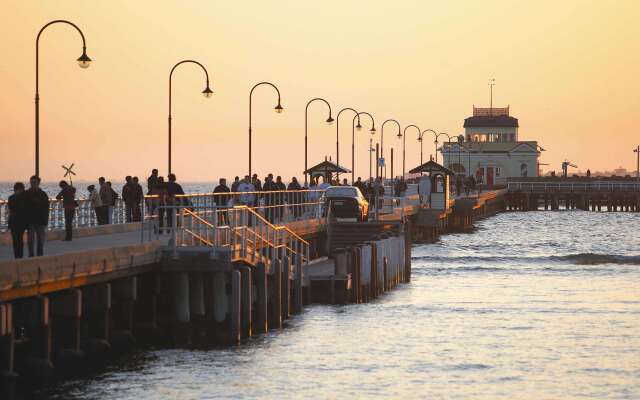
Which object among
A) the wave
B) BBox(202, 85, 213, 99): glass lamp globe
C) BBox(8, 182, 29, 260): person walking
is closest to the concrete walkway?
BBox(8, 182, 29, 260): person walking

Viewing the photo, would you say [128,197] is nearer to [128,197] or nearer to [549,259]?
[128,197]

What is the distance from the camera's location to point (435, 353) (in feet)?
109

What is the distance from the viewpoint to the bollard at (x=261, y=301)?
34156 mm

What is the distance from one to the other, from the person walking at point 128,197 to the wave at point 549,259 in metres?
25.7

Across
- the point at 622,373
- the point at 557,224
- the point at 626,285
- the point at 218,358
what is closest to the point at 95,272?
the point at 218,358

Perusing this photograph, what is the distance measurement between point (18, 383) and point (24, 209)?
15.6 ft

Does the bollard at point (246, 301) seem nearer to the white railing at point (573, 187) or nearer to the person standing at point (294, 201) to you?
the person standing at point (294, 201)

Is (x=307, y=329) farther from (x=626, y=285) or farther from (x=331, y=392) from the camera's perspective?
(x=626, y=285)

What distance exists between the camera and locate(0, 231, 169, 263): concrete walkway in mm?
31509

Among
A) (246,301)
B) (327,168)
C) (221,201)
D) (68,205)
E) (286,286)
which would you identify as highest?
(327,168)

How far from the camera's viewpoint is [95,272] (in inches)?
1069

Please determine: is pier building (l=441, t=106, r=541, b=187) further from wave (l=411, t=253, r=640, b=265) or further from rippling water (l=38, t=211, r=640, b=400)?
rippling water (l=38, t=211, r=640, b=400)

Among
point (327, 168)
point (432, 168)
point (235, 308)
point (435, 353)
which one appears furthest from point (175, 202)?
point (432, 168)

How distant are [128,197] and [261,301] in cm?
1091
